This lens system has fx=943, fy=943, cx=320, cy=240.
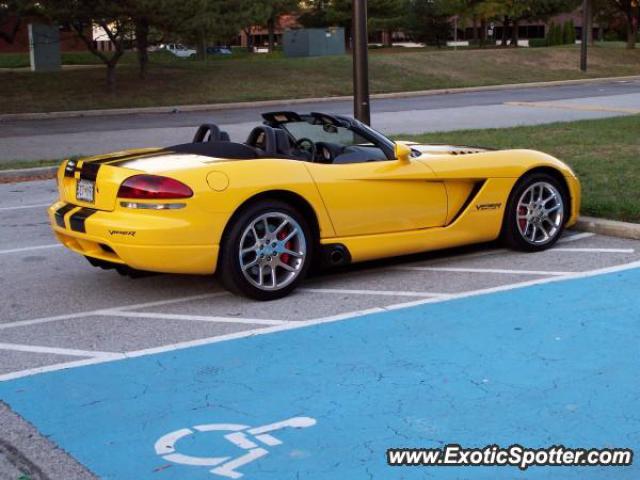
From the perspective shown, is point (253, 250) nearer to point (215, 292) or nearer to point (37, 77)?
point (215, 292)

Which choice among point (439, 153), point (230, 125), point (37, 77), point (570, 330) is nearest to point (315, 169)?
point (439, 153)

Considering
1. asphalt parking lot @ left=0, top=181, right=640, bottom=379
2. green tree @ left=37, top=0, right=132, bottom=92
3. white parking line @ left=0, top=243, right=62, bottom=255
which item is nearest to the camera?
asphalt parking lot @ left=0, top=181, right=640, bottom=379

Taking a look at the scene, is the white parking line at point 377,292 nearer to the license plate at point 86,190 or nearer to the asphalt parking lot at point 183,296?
the asphalt parking lot at point 183,296

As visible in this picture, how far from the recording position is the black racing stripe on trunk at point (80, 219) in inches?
253

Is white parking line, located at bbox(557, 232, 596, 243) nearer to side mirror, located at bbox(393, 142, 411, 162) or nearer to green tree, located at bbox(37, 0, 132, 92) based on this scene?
side mirror, located at bbox(393, 142, 411, 162)

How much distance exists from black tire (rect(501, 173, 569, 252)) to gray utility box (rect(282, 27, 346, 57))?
4005cm

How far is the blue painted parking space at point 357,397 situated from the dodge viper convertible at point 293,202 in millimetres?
842

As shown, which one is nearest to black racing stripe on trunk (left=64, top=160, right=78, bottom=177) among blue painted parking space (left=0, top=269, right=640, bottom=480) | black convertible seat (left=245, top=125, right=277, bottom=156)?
black convertible seat (left=245, top=125, right=277, bottom=156)

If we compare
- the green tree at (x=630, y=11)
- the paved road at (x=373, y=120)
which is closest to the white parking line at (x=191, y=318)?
the paved road at (x=373, y=120)

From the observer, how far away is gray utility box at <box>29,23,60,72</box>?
36.7 m

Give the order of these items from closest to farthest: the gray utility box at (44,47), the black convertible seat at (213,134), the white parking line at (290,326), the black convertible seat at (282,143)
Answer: the white parking line at (290,326)
the black convertible seat at (282,143)
the black convertible seat at (213,134)
the gray utility box at (44,47)

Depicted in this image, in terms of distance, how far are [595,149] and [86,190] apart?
8.69 metres

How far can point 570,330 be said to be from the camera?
18.7ft

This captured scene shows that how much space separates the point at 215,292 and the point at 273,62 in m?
33.3
